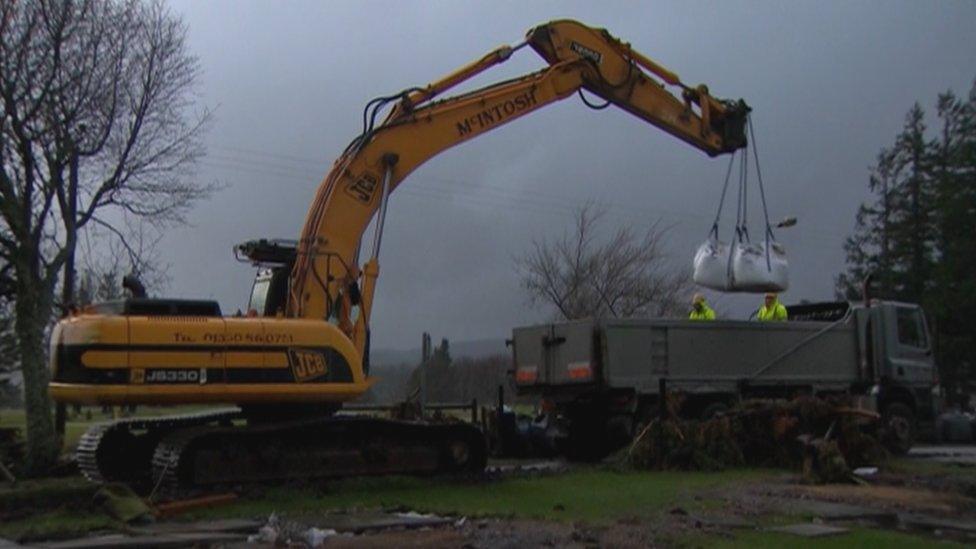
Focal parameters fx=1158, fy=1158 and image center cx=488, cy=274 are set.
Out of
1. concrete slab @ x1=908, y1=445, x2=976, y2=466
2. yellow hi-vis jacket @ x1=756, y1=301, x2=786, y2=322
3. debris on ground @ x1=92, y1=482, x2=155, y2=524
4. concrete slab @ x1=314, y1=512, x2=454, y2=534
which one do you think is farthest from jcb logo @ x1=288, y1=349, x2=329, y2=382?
concrete slab @ x1=908, y1=445, x2=976, y2=466

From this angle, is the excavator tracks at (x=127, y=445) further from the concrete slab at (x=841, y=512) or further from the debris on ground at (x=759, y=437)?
the concrete slab at (x=841, y=512)

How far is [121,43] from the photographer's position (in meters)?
20.9

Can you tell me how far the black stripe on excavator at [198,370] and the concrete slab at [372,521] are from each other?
2.31 metres

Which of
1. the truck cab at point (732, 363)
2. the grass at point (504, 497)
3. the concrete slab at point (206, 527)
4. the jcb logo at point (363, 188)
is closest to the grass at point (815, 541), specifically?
the grass at point (504, 497)

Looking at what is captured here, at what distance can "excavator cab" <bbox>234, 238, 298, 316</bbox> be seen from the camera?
15383 mm

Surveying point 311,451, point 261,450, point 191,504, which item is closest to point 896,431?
point 311,451

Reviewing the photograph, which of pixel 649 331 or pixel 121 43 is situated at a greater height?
pixel 121 43

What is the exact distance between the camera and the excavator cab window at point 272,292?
50.8 feet

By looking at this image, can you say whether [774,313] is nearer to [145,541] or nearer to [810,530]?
[810,530]

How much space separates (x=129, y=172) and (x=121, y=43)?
244 centimetres

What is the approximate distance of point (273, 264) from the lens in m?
15.6

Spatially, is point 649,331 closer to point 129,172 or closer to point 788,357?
point 788,357

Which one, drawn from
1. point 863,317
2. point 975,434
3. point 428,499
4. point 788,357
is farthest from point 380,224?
point 975,434

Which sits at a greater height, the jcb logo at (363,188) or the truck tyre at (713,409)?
the jcb logo at (363,188)
